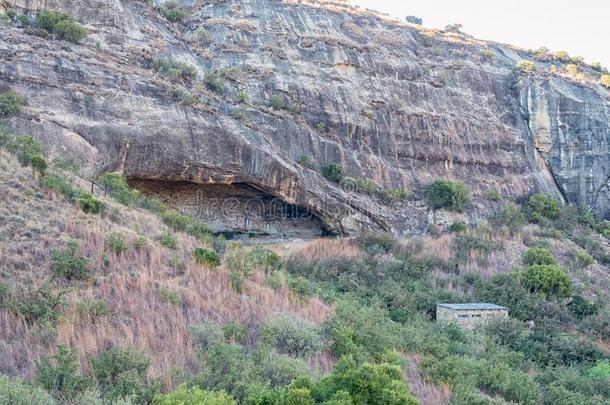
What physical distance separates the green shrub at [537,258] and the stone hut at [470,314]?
6814 mm

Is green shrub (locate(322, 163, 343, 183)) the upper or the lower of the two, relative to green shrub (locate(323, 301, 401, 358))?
upper

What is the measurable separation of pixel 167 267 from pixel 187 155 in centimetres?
925

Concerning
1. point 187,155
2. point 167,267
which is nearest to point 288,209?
point 187,155

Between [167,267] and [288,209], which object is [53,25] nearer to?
[288,209]

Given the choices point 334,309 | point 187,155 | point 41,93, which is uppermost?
point 41,93

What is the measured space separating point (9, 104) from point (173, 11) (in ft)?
52.3

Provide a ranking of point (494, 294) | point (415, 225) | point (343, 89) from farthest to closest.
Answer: point (343, 89) < point (415, 225) < point (494, 294)

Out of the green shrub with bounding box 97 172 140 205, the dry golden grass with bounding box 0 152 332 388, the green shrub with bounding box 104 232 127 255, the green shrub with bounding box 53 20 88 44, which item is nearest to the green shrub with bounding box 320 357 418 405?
the dry golden grass with bounding box 0 152 332 388

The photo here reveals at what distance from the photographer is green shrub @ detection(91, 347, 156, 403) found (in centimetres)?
→ 669

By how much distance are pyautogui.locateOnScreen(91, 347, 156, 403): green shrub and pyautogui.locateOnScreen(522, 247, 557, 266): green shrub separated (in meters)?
19.0

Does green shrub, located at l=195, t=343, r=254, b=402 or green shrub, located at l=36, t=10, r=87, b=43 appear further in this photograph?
green shrub, located at l=36, t=10, r=87, b=43

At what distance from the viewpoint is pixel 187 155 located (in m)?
21.1

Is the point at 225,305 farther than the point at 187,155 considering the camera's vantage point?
No

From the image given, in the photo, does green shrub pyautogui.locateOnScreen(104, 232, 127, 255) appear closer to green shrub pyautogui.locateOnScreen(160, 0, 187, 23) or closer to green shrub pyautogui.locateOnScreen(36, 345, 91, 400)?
green shrub pyautogui.locateOnScreen(36, 345, 91, 400)
